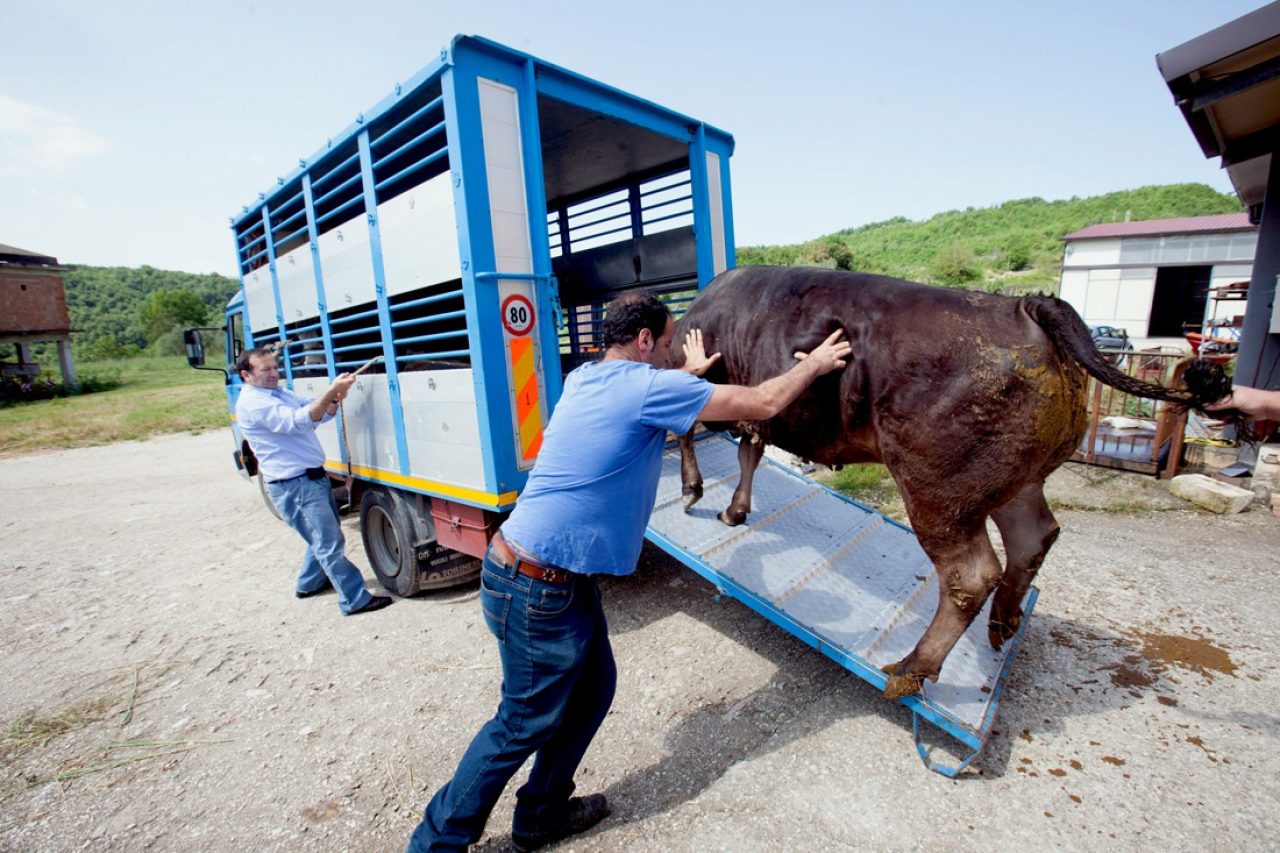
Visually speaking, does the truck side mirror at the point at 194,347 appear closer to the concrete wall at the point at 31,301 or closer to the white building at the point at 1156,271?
the concrete wall at the point at 31,301

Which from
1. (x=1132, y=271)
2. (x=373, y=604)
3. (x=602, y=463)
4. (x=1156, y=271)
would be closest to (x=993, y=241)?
(x=1132, y=271)

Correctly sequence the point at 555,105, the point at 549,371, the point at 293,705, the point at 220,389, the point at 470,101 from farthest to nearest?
1. the point at 220,389
2. the point at 555,105
3. the point at 549,371
4. the point at 293,705
5. the point at 470,101

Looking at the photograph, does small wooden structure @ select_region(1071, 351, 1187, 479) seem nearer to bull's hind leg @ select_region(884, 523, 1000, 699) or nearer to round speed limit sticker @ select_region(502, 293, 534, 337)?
bull's hind leg @ select_region(884, 523, 1000, 699)

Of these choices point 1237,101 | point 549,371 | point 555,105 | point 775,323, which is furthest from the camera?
point 1237,101

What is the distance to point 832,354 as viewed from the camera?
243cm

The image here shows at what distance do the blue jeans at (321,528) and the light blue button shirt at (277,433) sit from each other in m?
0.12

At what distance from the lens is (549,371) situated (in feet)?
12.0

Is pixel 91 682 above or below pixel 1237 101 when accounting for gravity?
below

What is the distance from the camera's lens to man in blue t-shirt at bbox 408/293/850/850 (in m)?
2.08

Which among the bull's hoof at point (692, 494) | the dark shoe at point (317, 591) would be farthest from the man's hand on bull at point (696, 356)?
the dark shoe at point (317, 591)

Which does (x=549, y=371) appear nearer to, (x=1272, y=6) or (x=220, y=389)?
(x=1272, y=6)

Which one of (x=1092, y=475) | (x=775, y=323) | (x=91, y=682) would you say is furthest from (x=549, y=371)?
(x=1092, y=475)

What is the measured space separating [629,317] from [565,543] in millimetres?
906

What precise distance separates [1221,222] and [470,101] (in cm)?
3740
